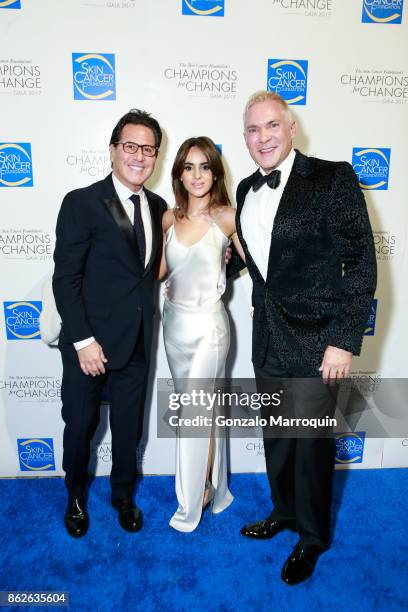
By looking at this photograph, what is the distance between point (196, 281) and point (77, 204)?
707 mm

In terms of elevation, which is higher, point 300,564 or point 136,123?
point 136,123

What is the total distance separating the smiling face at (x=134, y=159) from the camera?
2.39 m

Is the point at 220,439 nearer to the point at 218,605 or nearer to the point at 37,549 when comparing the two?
the point at 218,605

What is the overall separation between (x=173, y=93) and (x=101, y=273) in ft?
3.74

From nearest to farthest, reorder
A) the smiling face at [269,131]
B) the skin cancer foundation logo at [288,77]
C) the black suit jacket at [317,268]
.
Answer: the black suit jacket at [317,268]
the smiling face at [269,131]
the skin cancer foundation logo at [288,77]

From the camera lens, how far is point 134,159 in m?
2.39

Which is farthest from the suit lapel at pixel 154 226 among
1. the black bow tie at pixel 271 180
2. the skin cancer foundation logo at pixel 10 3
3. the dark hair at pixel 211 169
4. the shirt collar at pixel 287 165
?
the skin cancer foundation logo at pixel 10 3

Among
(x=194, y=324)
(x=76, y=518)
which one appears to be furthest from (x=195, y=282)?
(x=76, y=518)

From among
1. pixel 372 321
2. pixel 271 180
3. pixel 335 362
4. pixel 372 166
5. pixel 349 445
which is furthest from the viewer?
pixel 349 445

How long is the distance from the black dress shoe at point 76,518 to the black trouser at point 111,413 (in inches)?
1.9

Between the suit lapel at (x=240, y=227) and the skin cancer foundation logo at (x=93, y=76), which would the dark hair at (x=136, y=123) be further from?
the suit lapel at (x=240, y=227)

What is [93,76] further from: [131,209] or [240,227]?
[240,227]

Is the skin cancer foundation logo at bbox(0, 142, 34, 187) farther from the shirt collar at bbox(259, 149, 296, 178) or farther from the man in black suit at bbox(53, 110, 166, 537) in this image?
the shirt collar at bbox(259, 149, 296, 178)

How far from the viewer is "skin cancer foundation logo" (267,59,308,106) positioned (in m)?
2.75
